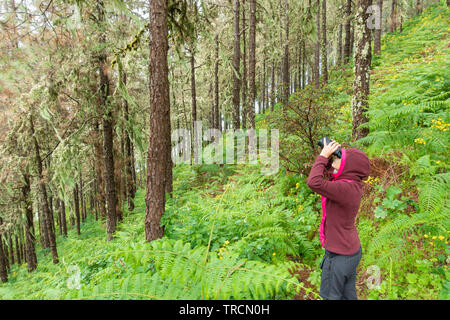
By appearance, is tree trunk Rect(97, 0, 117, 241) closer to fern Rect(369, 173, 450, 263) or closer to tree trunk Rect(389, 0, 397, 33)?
fern Rect(369, 173, 450, 263)

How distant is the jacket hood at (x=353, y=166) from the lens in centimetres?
231

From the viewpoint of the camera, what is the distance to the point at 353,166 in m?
2.31

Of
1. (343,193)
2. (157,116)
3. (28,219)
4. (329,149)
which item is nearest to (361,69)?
(329,149)

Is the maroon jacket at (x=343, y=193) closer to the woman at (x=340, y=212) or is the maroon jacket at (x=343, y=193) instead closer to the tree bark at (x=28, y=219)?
the woman at (x=340, y=212)

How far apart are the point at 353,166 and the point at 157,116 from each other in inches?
127

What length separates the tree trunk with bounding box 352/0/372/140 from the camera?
4855 mm

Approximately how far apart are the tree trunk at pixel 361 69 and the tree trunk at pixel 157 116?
4.05 metres

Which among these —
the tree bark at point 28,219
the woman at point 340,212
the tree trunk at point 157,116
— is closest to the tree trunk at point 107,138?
the tree trunk at point 157,116

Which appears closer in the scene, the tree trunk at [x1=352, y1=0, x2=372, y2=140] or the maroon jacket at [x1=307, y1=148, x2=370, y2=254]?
the maroon jacket at [x1=307, y1=148, x2=370, y2=254]

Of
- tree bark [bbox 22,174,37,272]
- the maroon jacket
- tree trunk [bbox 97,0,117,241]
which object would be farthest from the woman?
tree bark [bbox 22,174,37,272]

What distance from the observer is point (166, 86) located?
4230 millimetres
